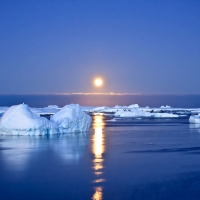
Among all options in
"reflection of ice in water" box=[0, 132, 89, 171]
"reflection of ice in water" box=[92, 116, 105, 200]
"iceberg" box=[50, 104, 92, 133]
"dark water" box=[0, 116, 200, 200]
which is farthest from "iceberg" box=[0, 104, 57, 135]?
"reflection of ice in water" box=[92, 116, 105, 200]

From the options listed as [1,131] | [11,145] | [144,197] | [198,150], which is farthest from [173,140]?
[144,197]

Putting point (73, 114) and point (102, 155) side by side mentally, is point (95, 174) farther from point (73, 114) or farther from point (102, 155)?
point (73, 114)

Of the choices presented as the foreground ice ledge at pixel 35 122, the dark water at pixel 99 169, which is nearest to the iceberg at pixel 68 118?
the foreground ice ledge at pixel 35 122

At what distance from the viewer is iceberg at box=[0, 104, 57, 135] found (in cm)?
1675

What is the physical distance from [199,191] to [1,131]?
37.6 feet

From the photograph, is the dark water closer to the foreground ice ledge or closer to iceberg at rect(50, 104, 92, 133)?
the foreground ice ledge

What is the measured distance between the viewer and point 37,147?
1408cm

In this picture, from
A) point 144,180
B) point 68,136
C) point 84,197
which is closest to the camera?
point 84,197

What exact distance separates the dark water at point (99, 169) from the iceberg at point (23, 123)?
85cm

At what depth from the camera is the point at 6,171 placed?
9.84 m

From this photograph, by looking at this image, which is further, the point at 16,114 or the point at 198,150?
the point at 16,114

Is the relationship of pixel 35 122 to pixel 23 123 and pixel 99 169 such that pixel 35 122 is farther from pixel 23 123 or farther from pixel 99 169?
pixel 99 169

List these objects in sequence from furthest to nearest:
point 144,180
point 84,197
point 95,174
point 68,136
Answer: point 68,136, point 95,174, point 144,180, point 84,197

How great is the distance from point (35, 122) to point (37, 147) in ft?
9.09
